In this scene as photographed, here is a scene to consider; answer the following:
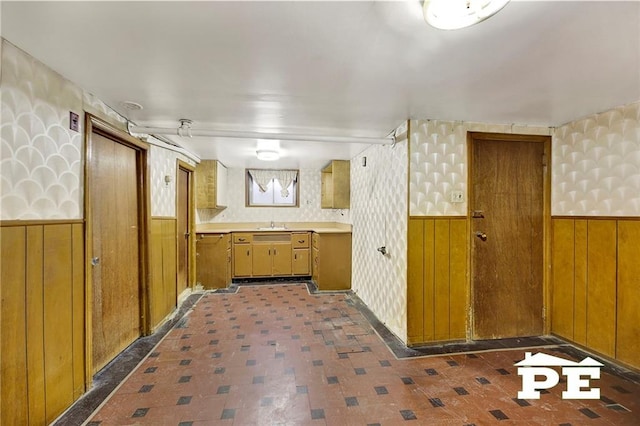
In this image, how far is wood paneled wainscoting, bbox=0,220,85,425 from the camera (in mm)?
1411

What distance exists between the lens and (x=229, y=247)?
4668mm

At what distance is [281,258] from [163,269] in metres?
2.06

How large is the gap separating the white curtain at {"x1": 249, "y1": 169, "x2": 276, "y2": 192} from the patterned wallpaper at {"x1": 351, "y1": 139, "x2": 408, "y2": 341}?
1.93 m

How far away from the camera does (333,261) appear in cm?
437

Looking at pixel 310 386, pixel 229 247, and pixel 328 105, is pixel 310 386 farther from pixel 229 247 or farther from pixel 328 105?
pixel 229 247

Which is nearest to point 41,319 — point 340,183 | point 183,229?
point 183,229

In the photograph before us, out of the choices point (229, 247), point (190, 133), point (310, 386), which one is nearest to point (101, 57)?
point (190, 133)

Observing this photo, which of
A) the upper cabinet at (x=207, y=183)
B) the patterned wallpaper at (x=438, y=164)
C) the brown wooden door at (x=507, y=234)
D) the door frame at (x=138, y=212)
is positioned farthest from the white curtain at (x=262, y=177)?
the brown wooden door at (x=507, y=234)

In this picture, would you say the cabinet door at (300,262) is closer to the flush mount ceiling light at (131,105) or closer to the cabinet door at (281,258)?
the cabinet door at (281,258)

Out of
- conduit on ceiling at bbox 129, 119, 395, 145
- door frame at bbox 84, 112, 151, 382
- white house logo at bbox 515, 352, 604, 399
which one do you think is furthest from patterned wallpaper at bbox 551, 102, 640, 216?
door frame at bbox 84, 112, 151, 382

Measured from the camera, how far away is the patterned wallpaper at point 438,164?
2615 mm

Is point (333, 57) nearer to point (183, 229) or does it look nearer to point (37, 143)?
point (37, 143)

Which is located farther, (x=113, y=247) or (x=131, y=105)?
(x=113, y=247)

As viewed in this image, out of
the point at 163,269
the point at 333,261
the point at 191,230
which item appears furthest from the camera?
the point at 333,261
